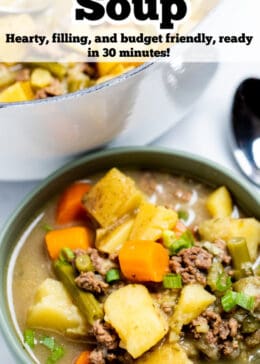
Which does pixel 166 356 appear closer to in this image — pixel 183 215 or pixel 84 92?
pixel 183 215

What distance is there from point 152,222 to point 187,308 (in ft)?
0.96

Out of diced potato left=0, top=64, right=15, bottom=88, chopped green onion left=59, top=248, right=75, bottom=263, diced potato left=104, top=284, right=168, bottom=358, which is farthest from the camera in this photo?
diced potato left=0, top=64, right=15, bottom=88

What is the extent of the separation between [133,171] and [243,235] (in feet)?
1.46

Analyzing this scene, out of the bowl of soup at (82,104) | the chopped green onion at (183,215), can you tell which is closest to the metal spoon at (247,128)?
the bowl of soup at (82,104)

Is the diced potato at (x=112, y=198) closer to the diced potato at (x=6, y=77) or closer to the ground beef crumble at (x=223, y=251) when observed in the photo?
the ground beef crumble at (x=223, y=251)

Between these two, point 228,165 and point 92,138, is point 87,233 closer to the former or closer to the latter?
point 92,138

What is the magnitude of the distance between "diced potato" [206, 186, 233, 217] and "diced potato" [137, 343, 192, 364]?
0.48 metres

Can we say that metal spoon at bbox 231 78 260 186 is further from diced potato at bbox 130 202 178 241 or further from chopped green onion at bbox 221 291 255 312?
chopped green onion at bbox 221 291 255 312

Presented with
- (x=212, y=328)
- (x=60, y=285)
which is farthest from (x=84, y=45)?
(x=212, y=328)

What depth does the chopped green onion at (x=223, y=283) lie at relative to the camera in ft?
7.18

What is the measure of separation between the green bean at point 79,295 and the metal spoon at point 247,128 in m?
0.75

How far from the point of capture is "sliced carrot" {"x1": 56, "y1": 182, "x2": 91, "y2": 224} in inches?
96.4

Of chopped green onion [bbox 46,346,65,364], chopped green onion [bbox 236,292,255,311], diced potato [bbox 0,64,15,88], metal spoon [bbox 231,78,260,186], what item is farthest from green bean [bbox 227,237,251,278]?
diced potato [bbox 0,64,15,88]

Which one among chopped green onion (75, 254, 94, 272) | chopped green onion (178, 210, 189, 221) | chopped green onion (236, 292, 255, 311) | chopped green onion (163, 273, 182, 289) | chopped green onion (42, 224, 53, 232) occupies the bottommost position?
chopped green onion (236, 292, 255, 311)
